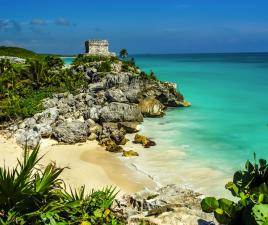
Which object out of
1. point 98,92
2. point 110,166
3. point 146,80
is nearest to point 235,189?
point 110,166

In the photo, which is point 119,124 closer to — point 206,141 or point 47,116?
point 47,116

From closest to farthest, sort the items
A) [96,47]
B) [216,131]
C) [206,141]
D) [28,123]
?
[28,123] < [206,141] < [216,131] < [96,47]

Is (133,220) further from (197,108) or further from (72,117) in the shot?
(197,108)

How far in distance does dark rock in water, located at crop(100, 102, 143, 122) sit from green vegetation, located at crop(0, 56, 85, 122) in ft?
13.5

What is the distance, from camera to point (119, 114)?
2281 cm

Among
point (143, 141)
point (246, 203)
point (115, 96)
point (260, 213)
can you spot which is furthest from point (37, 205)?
point (115, 96)

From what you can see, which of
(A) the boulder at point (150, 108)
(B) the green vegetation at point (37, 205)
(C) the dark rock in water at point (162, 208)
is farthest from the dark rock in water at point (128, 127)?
(B) the green vegetation at point (37, 205)

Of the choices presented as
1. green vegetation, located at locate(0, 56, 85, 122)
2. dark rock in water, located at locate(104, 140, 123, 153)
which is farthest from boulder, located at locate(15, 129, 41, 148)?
dark rock in water, located at locate(104, 140, 123, 153)

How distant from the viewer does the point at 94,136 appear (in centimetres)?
2011

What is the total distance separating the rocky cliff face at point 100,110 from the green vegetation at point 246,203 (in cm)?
1471

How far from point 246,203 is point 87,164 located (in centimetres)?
1276

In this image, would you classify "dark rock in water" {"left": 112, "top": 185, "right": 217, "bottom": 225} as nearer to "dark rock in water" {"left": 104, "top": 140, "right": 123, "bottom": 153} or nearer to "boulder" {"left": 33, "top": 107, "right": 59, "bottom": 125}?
"dark rock in water" {"left": 104, "top": 140, "right": 123, "bottom": 153}

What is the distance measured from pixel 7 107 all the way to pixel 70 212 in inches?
667

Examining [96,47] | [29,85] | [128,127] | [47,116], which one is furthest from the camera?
[96,47]
